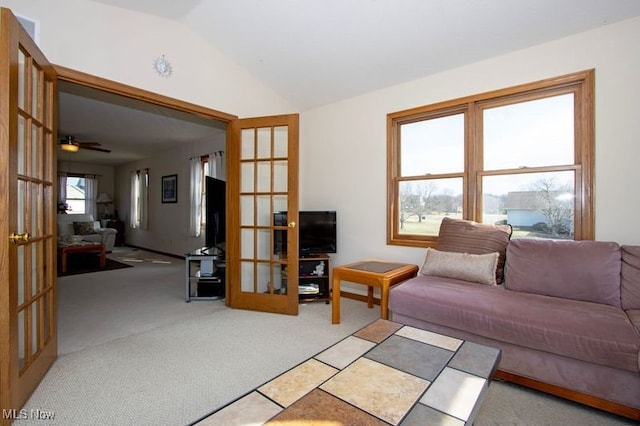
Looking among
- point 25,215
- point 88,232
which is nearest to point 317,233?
point 25,215

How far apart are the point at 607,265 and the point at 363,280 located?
1.67 metres

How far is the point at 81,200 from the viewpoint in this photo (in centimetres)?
869

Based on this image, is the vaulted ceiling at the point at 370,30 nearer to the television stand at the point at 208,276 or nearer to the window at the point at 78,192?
the television stand at the point at 208,276

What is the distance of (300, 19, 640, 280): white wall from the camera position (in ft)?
7.34

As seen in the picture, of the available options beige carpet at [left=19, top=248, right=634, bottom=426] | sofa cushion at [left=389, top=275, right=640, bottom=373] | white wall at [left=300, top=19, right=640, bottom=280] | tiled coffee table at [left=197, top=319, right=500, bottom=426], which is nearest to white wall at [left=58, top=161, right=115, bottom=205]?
beige carpet at [left=19, top=248, right=634, bottom=426]

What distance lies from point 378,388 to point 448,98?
2.86 m

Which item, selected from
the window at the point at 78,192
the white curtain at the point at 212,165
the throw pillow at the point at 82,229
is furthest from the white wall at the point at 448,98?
the window at the point at 78,192

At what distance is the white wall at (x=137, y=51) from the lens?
2.19m

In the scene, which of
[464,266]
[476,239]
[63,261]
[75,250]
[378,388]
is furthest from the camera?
[75,250]

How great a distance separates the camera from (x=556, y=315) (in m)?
1.70

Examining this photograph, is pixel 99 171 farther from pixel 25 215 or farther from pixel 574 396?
pixel 574 396

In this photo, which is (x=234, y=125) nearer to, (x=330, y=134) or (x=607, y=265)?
(x=330, y=134)

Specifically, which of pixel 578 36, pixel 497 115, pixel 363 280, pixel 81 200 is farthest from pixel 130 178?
pixel 578 36

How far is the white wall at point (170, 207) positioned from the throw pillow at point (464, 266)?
434cm
